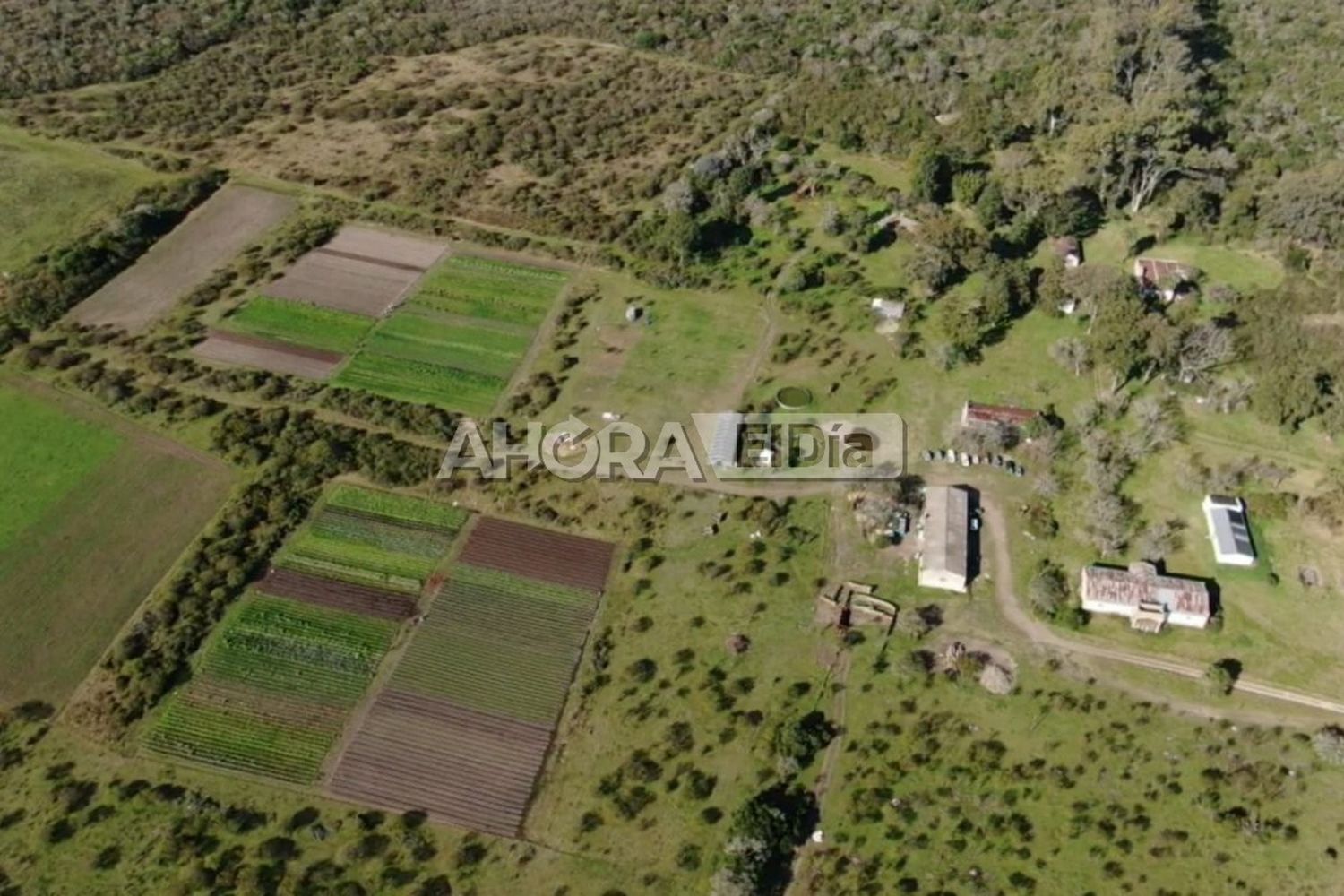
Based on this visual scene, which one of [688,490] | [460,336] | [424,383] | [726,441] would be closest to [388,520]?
[424,383]

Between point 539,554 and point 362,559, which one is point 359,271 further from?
point 539,554

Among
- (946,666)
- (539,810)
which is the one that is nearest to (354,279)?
(539,810)

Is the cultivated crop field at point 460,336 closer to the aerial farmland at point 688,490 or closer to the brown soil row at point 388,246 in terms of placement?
the aerial farmland at point 688,490

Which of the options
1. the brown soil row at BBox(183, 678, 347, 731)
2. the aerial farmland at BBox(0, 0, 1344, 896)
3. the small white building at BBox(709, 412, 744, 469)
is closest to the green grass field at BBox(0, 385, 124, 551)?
the aerial farmland at BBox(0, 0, 1344, 896)

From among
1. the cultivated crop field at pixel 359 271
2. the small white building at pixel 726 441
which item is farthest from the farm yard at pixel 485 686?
the cultivated crop field at pixel 359 271

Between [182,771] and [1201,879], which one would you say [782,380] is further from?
[182,771]
